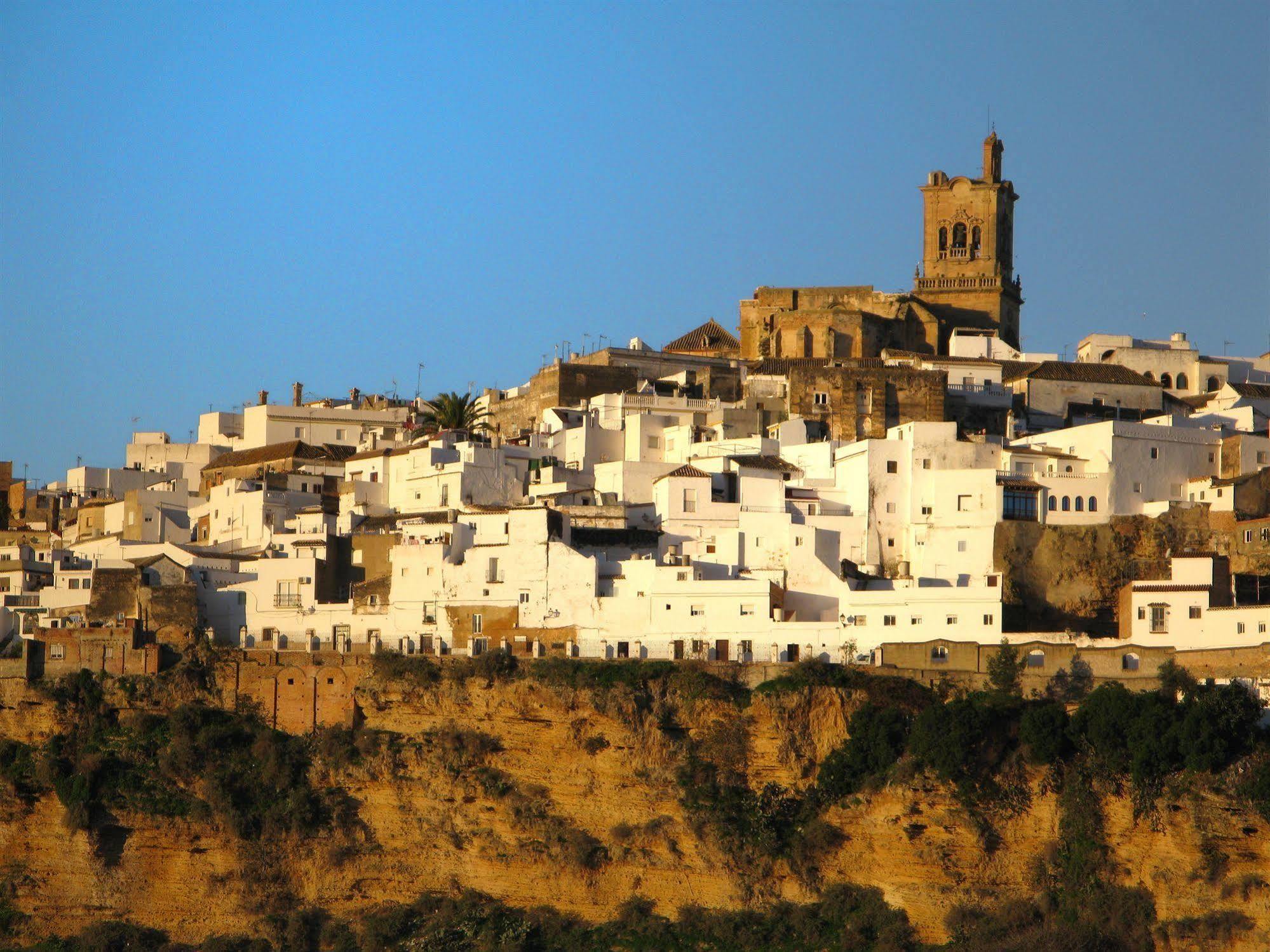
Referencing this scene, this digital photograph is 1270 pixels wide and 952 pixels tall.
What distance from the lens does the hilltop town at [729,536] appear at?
169 ft

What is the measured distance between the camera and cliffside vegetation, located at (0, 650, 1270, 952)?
47.4 metres

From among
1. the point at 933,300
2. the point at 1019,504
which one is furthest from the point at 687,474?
the point at 933,300

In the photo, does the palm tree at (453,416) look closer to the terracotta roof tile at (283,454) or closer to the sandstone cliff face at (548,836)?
the terracotta roof tile at (283,454)

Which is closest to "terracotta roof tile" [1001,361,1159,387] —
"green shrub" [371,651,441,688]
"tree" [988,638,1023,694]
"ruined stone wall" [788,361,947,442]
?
"ruined stone wall" [788,361,947,442]

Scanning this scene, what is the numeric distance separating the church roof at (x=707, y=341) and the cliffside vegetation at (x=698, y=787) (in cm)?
2603

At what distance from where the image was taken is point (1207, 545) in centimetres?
5397

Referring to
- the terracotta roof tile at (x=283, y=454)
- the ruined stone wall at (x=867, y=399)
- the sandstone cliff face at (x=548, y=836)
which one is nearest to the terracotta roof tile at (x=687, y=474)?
the ruined stone wall at (x=867, y=399)

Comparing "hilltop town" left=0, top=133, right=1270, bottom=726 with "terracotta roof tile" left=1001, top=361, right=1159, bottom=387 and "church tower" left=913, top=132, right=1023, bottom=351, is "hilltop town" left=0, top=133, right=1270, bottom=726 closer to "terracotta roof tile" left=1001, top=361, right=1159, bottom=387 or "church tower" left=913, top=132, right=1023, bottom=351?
"terracotta roof tile" left=1001, top=361, right=1159, bottom=387

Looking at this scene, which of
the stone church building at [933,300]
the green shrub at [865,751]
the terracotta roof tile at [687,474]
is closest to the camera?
the green shrub at [865,751]

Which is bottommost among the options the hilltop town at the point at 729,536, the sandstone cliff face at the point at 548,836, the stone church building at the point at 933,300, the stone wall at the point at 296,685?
the sandstone cliff face at the point at 548,836

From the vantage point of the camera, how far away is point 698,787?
49.8 m

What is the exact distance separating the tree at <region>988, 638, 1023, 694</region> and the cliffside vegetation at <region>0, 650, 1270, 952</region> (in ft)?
0.17

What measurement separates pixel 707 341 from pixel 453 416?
12.5 metres

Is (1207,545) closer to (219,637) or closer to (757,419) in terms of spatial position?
(757,419)
